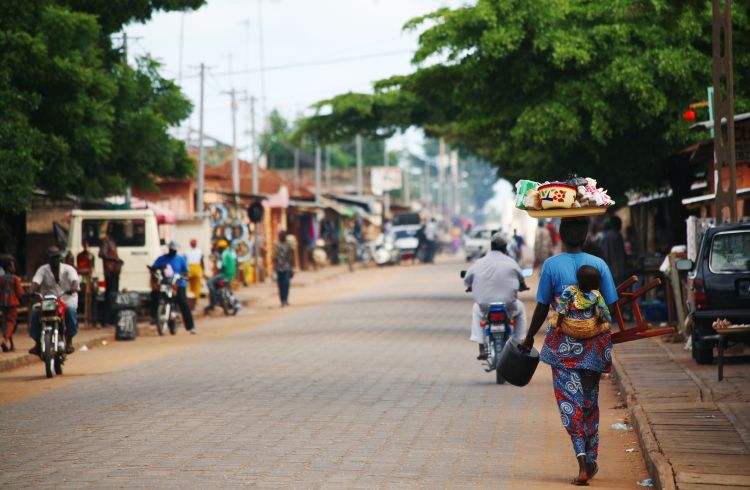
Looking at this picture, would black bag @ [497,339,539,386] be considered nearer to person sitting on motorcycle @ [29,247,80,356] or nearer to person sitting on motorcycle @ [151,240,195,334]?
person sitting on motorcycle @ [29,247,80,356]

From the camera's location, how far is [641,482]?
8625 mm

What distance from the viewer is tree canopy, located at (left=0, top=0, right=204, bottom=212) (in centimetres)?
2338

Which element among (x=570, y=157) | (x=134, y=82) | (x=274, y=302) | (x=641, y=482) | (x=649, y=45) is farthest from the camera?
(x=274, y=302)

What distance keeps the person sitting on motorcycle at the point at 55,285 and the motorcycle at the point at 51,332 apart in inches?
4.2

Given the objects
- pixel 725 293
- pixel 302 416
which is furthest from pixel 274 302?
pixel 302 416

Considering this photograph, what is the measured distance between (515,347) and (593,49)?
15.9 m

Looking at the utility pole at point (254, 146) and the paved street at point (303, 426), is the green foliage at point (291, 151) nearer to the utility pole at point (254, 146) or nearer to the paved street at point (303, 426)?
the utility pole at point (254, 146)

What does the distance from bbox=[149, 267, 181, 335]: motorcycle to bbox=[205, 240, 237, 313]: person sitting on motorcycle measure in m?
5.69

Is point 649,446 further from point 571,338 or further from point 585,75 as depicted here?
point 585,75

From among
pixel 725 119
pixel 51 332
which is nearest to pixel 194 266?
pixel 51 332

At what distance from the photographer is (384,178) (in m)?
95.8

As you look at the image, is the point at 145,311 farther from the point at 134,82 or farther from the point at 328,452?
the point at 328,452

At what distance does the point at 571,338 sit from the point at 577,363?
172mm

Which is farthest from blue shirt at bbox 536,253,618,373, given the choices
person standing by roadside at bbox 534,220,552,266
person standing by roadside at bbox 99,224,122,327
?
person standing by roadside at bbox 534,220,552,266
